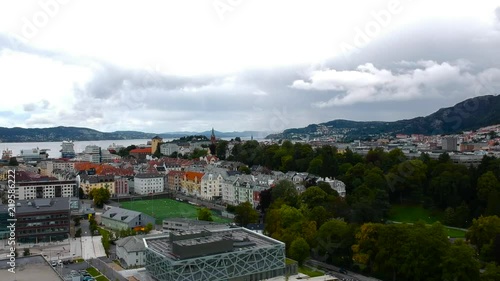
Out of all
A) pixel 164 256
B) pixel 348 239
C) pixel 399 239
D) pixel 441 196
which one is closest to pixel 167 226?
pixel 164 256

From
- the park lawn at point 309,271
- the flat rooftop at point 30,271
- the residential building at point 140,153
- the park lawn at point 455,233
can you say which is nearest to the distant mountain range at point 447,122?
the residential building at point 140,153

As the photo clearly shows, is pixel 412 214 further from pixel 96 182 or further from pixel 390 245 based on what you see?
pixel 96 182

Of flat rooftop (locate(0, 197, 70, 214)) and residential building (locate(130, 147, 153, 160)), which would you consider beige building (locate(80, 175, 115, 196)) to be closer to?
flat rooftop (locate(0, 197, 70, 214))

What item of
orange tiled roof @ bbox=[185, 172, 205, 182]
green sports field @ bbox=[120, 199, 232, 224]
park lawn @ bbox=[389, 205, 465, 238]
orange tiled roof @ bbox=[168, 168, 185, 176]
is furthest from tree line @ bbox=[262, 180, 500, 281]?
orange tiled roof @ bbox=[168, 168, 185, 176]

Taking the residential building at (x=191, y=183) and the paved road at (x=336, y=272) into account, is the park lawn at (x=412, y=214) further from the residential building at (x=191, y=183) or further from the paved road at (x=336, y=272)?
the residential building at (x=191, y=183)

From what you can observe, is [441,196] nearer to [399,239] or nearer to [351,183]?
[351,183]

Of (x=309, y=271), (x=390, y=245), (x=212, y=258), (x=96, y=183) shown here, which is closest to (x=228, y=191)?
(x=96, y=183)

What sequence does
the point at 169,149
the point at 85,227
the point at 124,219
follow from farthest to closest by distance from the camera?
the point at 169,149 → the point at 85,227 → the point at 124,219
